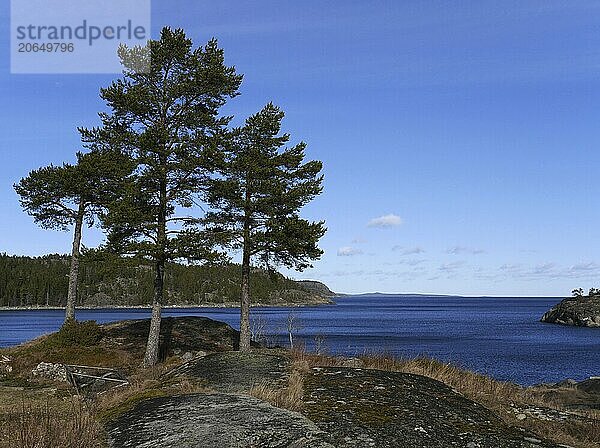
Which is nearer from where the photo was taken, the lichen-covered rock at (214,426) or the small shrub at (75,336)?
the lichen-covered rock at (214,426)

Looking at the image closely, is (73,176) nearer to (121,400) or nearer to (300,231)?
(300,231)

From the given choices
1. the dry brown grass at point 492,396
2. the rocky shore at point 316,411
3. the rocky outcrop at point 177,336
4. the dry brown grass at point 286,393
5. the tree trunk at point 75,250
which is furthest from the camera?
the tree trunk at point 75,250

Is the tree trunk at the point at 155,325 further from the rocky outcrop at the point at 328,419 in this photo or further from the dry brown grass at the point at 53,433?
the dry brown grass at the point at 53,433

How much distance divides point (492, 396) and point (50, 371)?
18.1 meters

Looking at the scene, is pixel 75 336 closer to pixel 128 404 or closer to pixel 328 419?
pixel 128 404

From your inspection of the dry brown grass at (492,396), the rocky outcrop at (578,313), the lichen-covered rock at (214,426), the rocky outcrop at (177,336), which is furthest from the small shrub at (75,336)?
the rocky outcrop at (578,313)

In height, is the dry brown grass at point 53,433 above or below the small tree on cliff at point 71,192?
below

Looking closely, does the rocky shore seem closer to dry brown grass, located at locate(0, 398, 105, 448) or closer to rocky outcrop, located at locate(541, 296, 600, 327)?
dry brown grass, located at locate(0, 398, 105, 448)

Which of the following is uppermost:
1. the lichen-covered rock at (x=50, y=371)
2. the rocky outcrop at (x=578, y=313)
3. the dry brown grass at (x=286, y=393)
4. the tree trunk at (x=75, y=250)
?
the tree trunk at (x=75, y=250)

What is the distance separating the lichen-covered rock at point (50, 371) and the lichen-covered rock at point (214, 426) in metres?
14.4

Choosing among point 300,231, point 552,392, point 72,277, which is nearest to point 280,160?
point 300,231

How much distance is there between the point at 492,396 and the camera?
526 inches

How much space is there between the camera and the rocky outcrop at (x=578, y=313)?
110262 mm

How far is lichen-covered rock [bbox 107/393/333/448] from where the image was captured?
830cm
